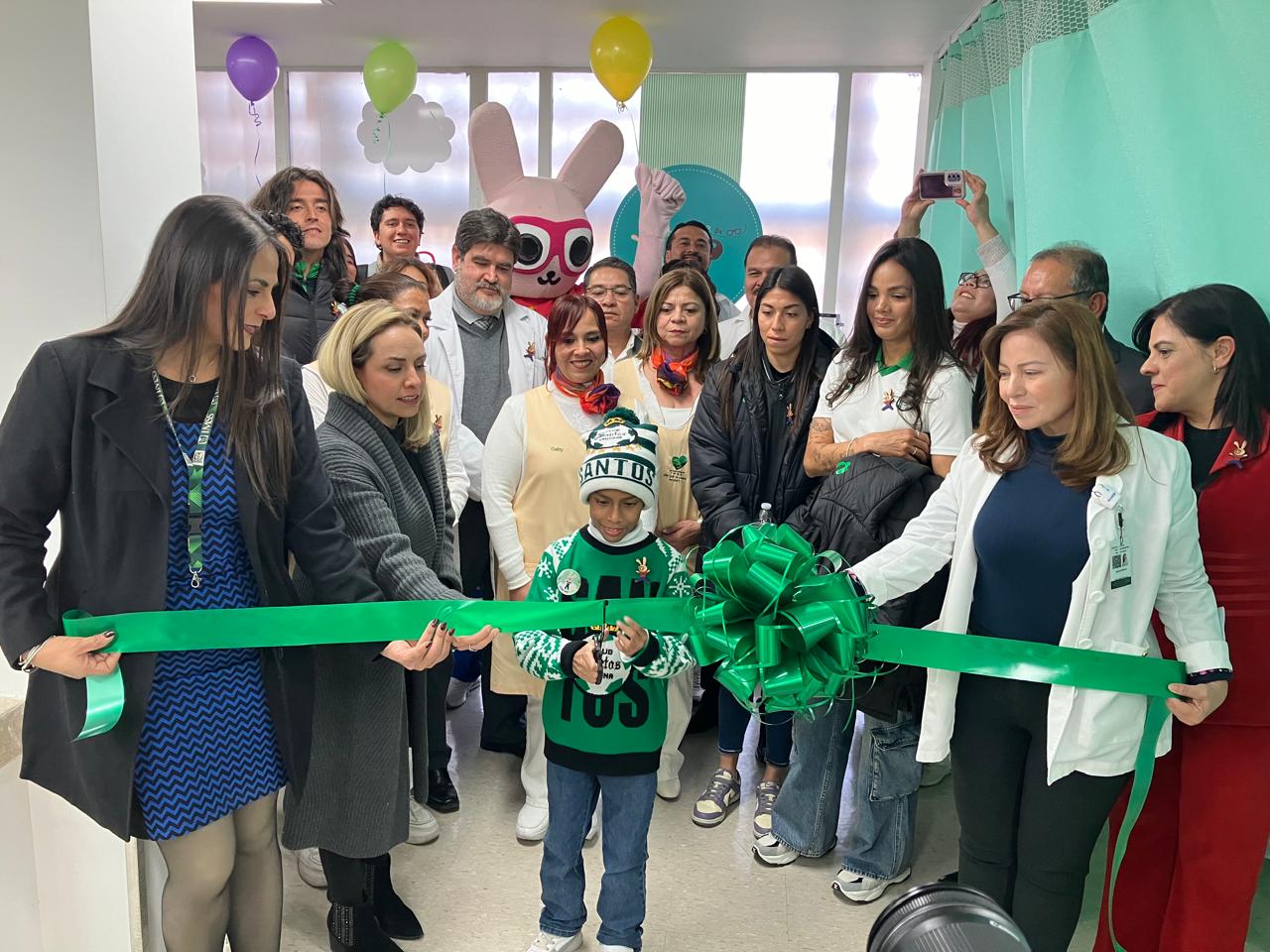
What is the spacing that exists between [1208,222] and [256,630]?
235 cm

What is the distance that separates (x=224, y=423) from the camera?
5.68ft

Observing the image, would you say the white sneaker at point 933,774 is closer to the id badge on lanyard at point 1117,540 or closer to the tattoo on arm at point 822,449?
the tattoo on arm at point 822,449

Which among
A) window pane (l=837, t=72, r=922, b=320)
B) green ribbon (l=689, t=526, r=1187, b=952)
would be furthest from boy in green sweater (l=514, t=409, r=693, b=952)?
window pane (l=837, t=72, r=922, b=320)

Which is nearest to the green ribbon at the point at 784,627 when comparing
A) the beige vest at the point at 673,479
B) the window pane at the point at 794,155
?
the beige vest at the point at 673,479

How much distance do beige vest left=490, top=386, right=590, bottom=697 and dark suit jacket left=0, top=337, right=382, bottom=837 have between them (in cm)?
121

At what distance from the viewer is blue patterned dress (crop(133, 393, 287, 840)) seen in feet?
5.65

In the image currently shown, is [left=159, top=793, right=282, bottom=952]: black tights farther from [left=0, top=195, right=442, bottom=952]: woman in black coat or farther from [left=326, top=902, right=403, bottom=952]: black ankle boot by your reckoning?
[left=326, top=902, right=403, bottom=952]: black ankle boot

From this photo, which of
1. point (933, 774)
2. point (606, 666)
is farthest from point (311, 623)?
point (933, 774)

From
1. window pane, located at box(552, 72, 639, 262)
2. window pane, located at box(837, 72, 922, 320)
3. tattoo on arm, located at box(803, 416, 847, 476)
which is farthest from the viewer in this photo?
window pane, located at box(552, 72, 639, 262)

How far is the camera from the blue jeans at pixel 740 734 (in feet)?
10.5

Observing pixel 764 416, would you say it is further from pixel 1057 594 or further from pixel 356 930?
pixel 356 930

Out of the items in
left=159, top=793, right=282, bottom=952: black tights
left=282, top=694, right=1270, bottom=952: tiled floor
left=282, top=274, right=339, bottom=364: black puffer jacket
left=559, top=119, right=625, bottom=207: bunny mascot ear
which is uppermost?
left=559, top=119, right=625, bottom=207: bunny mascot ear

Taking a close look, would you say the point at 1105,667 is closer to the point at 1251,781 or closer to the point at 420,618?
the point at 1251,781

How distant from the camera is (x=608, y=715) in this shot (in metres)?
2.30
